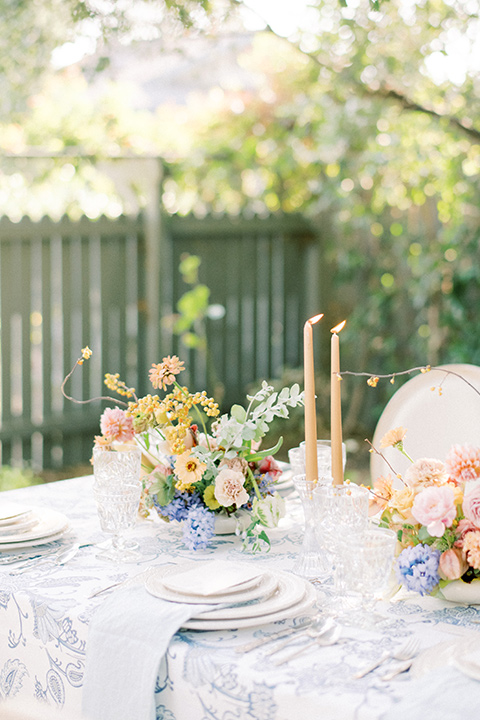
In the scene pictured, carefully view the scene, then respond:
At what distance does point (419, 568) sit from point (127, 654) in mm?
375

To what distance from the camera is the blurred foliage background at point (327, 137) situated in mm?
3387

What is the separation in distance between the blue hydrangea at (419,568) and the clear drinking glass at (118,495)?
416mm

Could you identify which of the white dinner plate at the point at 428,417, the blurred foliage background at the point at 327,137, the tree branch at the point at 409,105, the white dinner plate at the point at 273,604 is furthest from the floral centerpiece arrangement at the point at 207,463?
the tree branch at the point at 409,105

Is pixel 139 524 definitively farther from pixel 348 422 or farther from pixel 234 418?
pixel 348 422

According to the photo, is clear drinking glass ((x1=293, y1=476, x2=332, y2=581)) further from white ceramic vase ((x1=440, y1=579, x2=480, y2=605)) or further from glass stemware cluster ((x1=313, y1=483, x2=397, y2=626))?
white ceramic vase ((x1=440, y1=579, x2=480, y2=605))

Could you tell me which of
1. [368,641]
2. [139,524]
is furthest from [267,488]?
[368,641]

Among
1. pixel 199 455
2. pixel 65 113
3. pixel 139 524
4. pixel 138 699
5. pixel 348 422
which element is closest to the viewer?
pixel 138 699

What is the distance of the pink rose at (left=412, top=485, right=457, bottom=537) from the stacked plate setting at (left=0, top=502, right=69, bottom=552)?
612mm

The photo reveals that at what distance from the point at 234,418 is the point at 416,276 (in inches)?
124

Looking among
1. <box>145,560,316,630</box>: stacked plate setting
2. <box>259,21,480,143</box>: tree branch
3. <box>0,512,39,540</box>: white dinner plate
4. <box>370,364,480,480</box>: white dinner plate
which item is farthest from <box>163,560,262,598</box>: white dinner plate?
<box>259,21,480,143</box>: tree branch

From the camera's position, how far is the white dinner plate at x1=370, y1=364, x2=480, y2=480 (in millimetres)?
1748

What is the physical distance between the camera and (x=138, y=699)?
3.15ft

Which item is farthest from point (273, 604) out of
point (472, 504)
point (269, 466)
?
point (269, 466)

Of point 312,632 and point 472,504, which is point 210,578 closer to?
point 312,632
